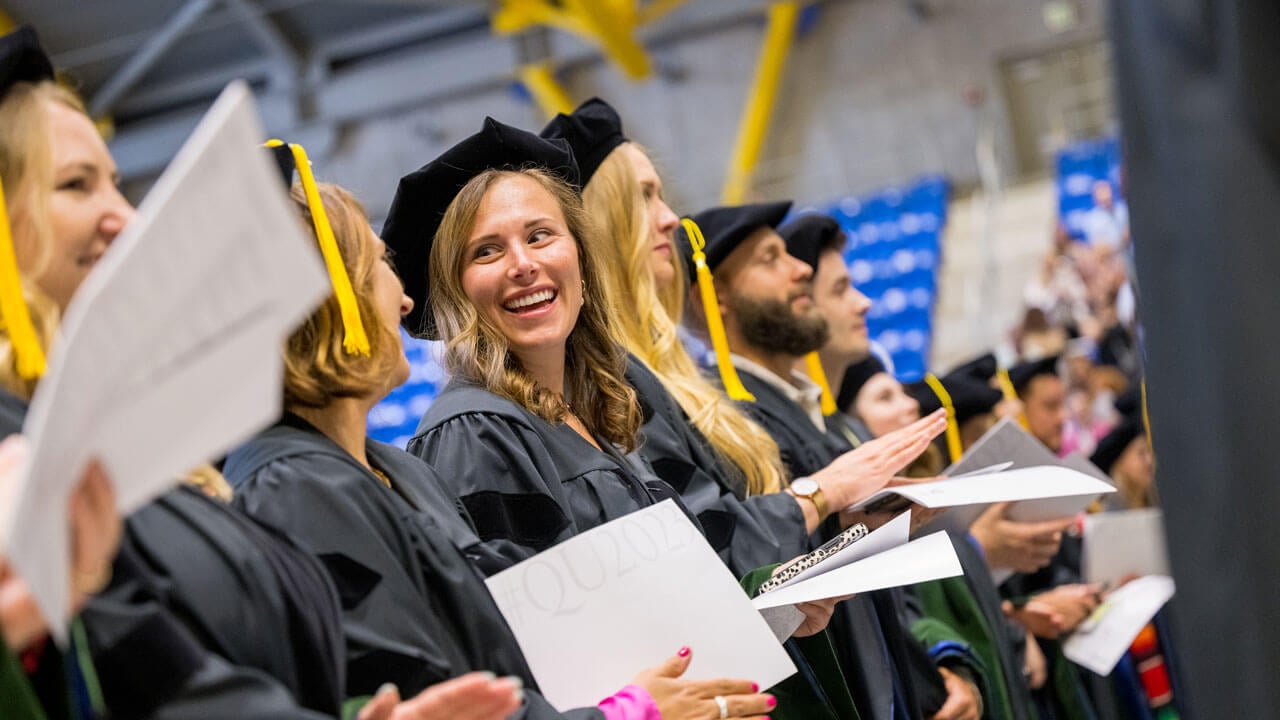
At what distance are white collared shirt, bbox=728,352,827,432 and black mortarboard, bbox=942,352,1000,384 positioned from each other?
4.00 ft

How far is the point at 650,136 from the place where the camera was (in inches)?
741

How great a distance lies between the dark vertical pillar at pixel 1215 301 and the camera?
0.75 m

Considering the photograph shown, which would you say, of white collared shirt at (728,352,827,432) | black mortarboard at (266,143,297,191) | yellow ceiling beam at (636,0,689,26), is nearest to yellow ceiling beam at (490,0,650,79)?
yellow ceiling beam at (636,0,689,26)

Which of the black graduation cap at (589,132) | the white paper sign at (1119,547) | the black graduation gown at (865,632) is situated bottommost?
the white paper sign at (1119,547)

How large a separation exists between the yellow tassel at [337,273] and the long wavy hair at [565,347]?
0.53 m

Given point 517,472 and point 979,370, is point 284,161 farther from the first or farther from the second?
point 979,370

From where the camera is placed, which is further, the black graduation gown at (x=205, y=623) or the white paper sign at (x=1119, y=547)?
the white paper sign at (x=1119, y=547)

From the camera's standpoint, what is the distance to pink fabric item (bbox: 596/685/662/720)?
6.10 feet

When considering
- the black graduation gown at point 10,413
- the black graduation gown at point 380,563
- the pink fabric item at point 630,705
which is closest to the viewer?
the black graduation gown at point 10,413

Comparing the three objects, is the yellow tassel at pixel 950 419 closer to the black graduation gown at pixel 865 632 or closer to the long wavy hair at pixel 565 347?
the black graduation gown at pixel 865 632

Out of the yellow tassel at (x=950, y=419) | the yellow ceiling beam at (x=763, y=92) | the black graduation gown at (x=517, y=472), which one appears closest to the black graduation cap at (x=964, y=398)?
the yellow tassel at (x=950, y=419)

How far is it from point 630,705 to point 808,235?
267cm

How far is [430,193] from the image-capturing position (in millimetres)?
2604

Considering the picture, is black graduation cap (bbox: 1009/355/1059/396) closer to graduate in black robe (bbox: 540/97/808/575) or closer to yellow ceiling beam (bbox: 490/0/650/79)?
graduate in black robe (bbox: 540/97/808/575)
